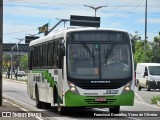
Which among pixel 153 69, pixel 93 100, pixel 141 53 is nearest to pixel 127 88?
pixel 93 100

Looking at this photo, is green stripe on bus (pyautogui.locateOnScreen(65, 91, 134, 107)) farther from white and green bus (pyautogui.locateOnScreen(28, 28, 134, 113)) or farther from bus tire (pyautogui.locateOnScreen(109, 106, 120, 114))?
bus tire (pyautogui.locateOnScreen(109, 106, 120, 114))

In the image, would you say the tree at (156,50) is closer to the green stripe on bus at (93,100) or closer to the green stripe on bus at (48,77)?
the green stripe on bus at (48,77)

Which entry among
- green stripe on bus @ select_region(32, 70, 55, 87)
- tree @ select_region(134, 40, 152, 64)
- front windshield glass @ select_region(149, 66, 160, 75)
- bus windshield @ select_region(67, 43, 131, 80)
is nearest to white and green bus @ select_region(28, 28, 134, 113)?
bus windshield @ select_region(67, 43, 131, 80)

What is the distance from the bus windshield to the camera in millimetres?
17797

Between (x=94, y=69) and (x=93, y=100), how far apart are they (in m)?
0.99

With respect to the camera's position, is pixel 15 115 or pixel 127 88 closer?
pixel 15 115

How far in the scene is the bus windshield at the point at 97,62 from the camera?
17.8m

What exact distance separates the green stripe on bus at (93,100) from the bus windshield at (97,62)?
23.7 inches

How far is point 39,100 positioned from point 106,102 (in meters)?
5.82

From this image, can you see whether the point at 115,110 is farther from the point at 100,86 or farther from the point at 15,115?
the point at 15,115

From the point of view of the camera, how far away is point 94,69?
17812 mm

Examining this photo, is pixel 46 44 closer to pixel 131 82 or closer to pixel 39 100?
pixel 39 100

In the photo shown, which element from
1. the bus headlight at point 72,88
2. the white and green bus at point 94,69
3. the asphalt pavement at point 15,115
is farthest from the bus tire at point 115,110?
the asphalt pavement at point 15,115

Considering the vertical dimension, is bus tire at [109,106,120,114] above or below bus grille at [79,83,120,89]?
below
